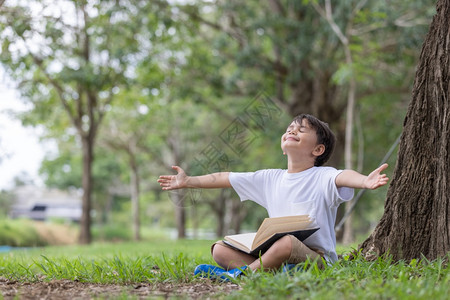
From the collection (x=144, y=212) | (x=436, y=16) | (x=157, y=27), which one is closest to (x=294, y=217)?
(x=436, y=16)

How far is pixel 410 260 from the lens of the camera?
137 inches

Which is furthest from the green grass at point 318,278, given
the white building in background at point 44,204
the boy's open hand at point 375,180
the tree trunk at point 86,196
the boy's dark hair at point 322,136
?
the white building in background at point 44,204

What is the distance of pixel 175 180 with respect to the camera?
349 cm

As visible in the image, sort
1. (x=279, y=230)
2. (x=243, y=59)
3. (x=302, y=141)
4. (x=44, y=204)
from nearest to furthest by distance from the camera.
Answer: (x=279, y=230)
(x=302, y=141)
(x=243, y=59)
(x=44, y=204)

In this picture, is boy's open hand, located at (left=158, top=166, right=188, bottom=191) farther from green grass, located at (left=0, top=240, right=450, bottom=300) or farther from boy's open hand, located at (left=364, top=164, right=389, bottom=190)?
boy's open hand, located at (left=364, top=164, right=389, bottom=190)

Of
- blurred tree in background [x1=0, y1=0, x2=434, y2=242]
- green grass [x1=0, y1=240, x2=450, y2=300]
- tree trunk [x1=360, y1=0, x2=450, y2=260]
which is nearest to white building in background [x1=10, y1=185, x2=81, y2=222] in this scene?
blurred tree in background [x1=0, y1=0, x2=434, y2=242]

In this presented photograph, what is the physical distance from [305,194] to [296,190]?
7 centimetres

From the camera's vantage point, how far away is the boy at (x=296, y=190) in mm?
3160

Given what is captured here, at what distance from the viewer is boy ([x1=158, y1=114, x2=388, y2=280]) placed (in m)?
3.16

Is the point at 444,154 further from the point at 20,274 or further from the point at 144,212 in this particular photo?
the point at 144,212

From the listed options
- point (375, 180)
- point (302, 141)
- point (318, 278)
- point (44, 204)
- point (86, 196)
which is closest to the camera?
point (318, 278)

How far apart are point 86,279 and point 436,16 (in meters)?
3.13

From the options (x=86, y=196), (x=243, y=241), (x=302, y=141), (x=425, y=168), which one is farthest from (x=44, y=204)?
(x=425, y=168)

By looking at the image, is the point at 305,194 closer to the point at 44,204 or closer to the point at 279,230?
the point at 279,230
